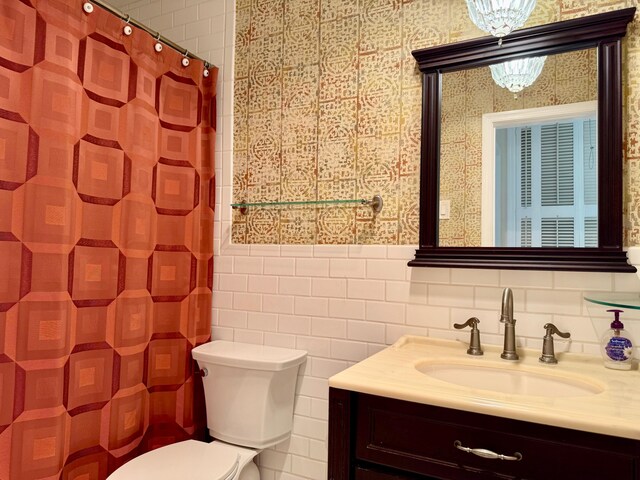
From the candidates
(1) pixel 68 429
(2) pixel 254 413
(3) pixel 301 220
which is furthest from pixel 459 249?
(1) pixel 68 429

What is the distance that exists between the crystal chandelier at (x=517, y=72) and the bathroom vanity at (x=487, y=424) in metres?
0.93

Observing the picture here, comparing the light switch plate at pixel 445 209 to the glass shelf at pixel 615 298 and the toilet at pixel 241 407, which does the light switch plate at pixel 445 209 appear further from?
the toilet at pixel 241 407

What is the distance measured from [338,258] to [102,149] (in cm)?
95

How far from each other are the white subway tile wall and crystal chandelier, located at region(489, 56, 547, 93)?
0.64 metres

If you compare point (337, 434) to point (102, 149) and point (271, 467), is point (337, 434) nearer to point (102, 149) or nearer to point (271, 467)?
point (271, 467)

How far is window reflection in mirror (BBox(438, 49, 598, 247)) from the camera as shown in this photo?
1370mm

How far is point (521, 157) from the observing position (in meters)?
1.44

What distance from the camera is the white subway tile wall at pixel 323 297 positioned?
143cm

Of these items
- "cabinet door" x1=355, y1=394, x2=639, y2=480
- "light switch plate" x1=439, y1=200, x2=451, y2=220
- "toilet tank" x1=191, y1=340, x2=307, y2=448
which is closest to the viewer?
"cabinet door" x1=355, y1=394, x2=639, y2=480

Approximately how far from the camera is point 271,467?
1856 millimetres

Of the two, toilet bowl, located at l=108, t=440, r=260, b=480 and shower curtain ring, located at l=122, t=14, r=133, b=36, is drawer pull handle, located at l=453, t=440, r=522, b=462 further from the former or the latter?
shower curtain ring, located at l=122, t=14, r=133, b=36

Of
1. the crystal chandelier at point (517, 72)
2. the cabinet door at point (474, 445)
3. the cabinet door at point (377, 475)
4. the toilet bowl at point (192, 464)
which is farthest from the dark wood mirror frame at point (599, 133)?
the toilet bowl at point (192, 464)

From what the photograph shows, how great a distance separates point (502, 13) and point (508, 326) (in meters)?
0.96

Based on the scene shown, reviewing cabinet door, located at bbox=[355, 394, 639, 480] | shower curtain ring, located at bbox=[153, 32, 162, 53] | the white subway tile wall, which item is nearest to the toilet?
the white subway tile wall
